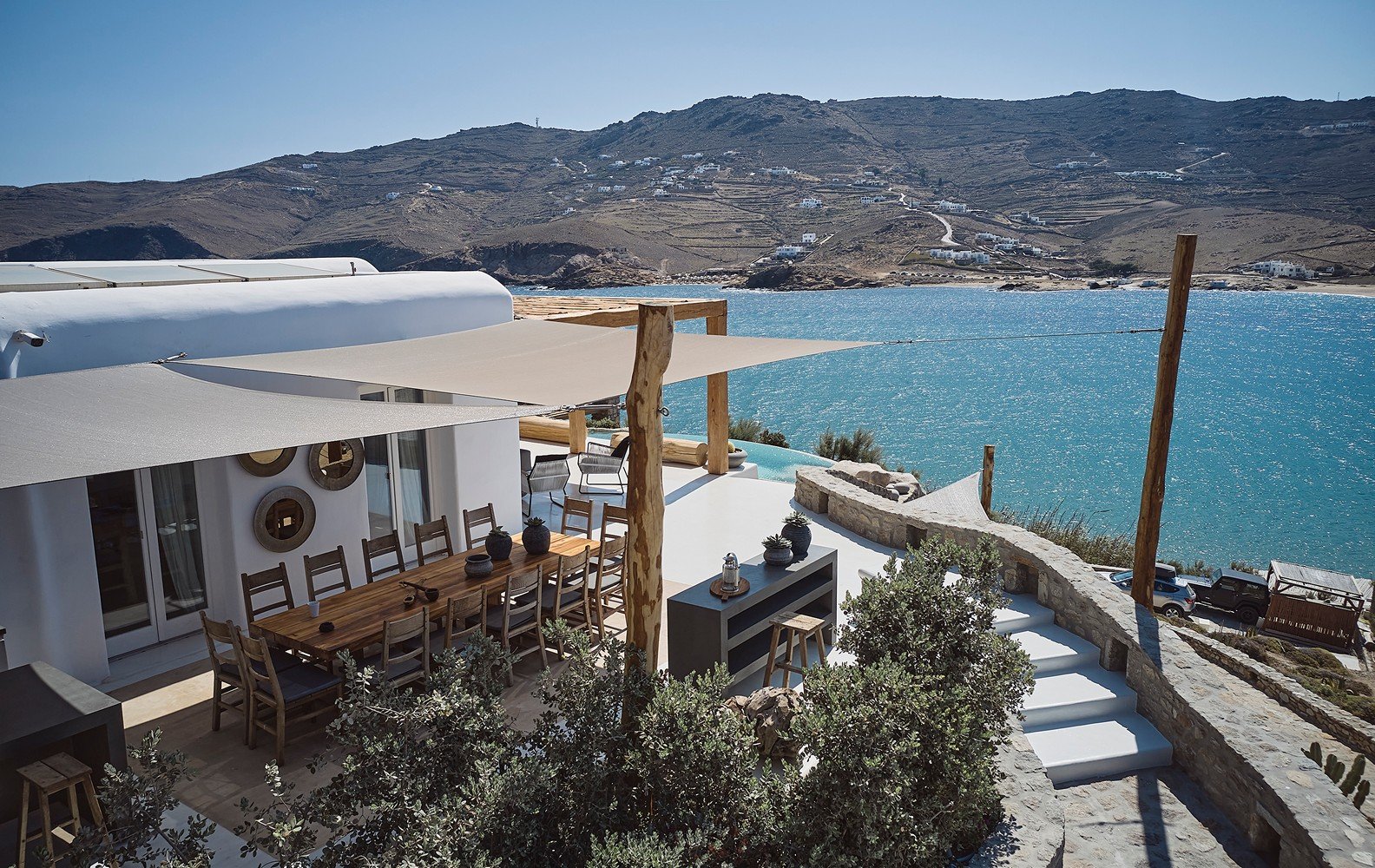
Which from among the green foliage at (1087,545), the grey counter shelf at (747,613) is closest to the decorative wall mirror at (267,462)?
the grey counter shelf at (747,613)

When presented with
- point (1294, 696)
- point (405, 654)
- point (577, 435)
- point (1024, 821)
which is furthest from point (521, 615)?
point (1294, 696)

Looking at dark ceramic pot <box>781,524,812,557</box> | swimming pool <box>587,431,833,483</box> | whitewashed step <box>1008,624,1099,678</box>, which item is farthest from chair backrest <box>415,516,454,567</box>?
swimming pool <box>587,431,833,483</box>

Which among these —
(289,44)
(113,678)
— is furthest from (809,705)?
(289,44)

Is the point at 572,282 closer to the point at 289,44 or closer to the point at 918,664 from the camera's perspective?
the point at 289,44

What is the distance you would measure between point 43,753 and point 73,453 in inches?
66.3

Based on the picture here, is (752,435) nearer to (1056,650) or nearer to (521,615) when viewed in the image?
(1056,650)

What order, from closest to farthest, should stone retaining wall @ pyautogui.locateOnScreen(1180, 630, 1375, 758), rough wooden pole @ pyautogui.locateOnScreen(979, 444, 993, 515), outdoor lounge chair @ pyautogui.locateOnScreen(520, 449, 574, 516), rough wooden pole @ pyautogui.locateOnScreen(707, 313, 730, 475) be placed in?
stone retaining wall @ pyautogui.locateOnScreen(1180, 630, 1375, 758) → outdoor lounge chair @ pyautogui.locateOnScreen(520, 449, 574, 516) → rough wooden pole @ pyautogui.locateOnScreen(707, 313, 730, 475) → rough wooden pole @ pyautogui.locateOnScreen(979, 444, 993, 515)

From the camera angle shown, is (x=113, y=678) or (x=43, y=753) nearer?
(x=43, y=753)

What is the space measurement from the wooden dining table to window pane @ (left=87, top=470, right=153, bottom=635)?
1.46m

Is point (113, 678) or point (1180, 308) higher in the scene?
point (1180, 308)

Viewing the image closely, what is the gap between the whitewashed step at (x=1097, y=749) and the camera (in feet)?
18.4

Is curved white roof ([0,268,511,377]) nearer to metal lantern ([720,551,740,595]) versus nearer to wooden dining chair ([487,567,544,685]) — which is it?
wooden dining chair ([487,567,544,685])

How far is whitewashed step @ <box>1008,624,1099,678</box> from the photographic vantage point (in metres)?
6.58

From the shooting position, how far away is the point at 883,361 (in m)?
48.8
